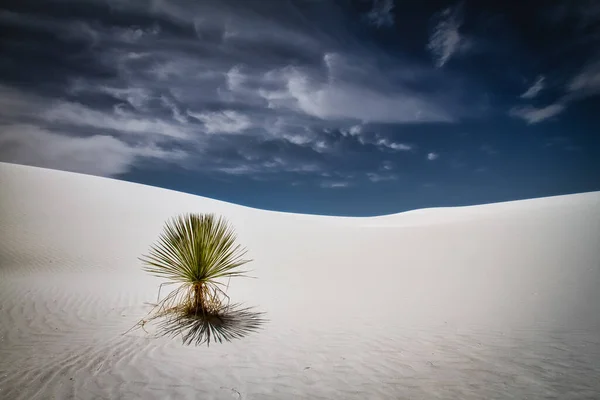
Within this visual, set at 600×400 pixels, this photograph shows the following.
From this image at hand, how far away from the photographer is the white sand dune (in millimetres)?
4621

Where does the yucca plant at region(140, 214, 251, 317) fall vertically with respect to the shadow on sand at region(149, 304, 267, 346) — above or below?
above

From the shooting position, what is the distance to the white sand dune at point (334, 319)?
182 inches

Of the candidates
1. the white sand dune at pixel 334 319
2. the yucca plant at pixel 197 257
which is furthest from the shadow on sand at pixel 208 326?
the white sand dune at pixel 334 319

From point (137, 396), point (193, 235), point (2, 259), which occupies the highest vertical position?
point (193, 235)

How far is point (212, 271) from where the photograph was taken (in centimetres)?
731

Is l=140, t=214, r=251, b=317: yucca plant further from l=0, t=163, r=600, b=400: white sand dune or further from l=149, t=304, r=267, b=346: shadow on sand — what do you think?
l=0, t=163, r=600, b=400: white sand dune

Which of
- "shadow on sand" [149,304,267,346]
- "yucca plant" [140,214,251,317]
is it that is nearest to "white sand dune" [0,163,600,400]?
"shadow on sand" [149,304,267,346]

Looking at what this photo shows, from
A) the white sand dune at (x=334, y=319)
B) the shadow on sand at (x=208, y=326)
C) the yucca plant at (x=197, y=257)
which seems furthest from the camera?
the yucca plant at (x=197, y=257)

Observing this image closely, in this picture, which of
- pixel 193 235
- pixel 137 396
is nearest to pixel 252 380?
pixel 137 396

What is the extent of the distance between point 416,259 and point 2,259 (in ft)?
66.8

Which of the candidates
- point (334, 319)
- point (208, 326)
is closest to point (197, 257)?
point (208, 326)

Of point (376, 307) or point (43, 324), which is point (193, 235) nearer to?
point (43, 324)

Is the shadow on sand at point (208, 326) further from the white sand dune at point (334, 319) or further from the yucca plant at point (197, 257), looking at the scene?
the white sand dune at point (334, 319)

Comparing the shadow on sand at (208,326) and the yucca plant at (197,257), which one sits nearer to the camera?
the shadow on sand at (208,326)
